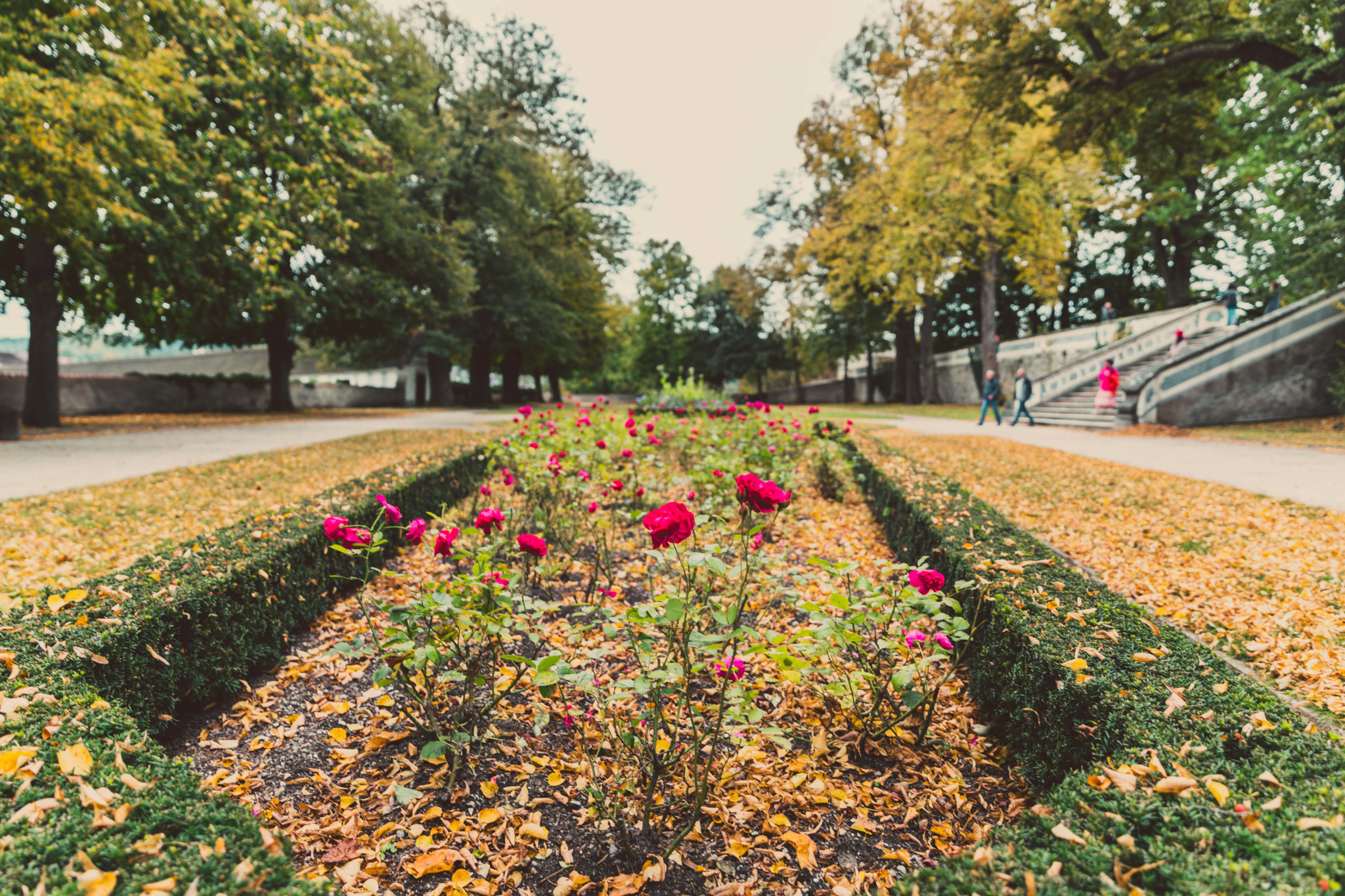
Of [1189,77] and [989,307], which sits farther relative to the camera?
[989,307]

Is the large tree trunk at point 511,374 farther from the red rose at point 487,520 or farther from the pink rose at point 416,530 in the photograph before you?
the pink rose at point 416,530

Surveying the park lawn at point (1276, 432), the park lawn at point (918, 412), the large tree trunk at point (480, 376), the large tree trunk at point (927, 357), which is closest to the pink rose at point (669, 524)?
the park lawn at point (1276, 432)

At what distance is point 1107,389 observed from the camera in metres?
13.9

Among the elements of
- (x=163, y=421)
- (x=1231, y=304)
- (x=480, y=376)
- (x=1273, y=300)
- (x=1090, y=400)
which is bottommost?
(x=163, y=421)

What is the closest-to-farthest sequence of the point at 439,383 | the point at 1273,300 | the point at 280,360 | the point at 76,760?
the point at 76,760 → the point at 1273,300 → the point at 280,360 → the point at 439,383

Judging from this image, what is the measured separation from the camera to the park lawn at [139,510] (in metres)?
3.61

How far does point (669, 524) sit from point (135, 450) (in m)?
10.9

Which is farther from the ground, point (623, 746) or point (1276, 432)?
point (1276, 432)

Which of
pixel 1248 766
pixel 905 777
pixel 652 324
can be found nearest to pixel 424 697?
pixel 905 777

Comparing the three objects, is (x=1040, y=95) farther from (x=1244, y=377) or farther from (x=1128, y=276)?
(x=1128, y=276)

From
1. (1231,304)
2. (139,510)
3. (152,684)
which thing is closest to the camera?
(152,684)

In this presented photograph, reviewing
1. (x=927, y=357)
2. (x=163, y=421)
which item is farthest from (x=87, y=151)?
(x=927, y=357)

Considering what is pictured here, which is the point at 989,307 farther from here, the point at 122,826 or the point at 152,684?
the point at 122,826

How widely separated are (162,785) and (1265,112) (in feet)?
57.2
